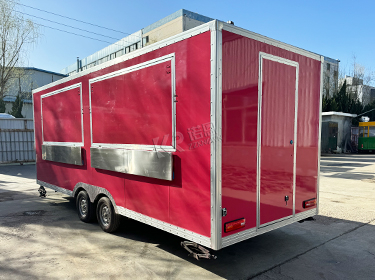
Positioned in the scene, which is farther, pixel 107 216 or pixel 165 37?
pixel 165 37

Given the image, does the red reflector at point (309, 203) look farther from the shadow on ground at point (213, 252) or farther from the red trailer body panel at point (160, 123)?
the red trailer body panel at point (160, 123)

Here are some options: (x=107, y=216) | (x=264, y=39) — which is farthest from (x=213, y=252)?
(x=264, y=39)

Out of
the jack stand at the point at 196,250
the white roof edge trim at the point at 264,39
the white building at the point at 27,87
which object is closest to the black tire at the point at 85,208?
the jack stand at the point at 196,250

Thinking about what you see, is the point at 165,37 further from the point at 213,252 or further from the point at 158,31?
the point at 213,252

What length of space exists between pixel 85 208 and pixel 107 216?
91 centimetres

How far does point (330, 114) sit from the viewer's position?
24281mm

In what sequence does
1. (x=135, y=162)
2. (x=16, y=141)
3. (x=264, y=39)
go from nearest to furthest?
(x=264, y=39)
(x=135, y=162)
(x=16, y=141)

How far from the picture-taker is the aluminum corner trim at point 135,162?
3.84 metres

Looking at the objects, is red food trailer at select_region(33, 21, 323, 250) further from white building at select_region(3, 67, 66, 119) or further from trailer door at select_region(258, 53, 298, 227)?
Result: white building at select_region(3, 67, 66, 119)

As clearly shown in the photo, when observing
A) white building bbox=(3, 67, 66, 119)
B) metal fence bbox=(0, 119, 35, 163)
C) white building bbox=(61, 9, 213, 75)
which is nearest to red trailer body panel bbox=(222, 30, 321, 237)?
metal fence bbox=(0, 119, 35, 163)

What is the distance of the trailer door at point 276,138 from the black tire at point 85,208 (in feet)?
11.8

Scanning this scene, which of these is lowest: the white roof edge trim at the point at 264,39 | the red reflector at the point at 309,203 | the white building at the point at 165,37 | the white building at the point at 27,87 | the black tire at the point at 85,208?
the black tire at the point at 85,208

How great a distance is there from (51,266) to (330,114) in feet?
83.2

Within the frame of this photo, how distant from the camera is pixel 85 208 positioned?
5.98 metres
